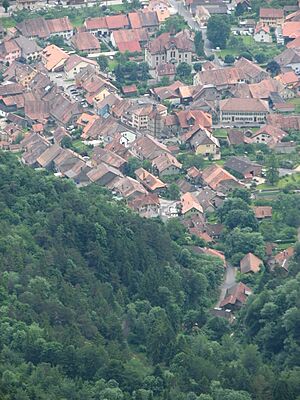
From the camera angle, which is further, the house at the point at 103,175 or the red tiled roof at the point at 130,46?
the red tiled roof at the point at 130,46

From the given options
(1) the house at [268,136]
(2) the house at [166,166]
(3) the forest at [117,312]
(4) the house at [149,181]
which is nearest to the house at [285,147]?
(1) the house at [268,136]

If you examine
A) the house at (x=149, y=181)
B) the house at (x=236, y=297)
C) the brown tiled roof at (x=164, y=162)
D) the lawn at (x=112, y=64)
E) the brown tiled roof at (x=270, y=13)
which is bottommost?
the brown tiled roof at (x=270, y=13)

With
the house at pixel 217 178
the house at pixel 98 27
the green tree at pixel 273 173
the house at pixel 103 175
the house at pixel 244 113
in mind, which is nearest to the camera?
the house at pixel 217 178

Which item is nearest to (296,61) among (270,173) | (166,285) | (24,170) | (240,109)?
(240,109)

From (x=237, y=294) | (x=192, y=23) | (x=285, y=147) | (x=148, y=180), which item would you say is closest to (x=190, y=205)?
(x=148, y=180)

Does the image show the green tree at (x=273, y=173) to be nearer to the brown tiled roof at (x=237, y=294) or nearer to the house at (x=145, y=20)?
the brown tiled roof at (x=237, y=294)

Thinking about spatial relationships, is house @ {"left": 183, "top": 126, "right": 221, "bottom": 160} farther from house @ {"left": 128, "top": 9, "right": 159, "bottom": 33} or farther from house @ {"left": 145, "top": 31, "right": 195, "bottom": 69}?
house @ {"left": 128, "top": 9, "right": 159, "bottom": 33}
